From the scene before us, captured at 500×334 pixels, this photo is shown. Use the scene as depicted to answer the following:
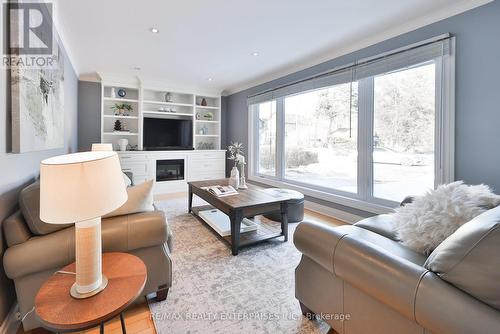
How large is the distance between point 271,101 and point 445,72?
290 cm

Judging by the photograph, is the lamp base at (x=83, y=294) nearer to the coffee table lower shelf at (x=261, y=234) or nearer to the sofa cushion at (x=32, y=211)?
the sofa cushion at (x=32, y=211)

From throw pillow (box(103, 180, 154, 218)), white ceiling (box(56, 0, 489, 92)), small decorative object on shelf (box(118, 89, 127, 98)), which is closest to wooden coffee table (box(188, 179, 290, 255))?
throw pillow (box(103, 180, 154, 218))

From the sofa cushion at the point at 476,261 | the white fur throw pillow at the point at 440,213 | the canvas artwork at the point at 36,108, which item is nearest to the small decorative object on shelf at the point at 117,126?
the canvas artwork at the point at 36,108

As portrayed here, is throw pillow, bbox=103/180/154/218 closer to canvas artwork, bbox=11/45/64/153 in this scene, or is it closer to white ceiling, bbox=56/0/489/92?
canvas artwork, bbox=11/45/64/153

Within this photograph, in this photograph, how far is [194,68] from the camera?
429cm

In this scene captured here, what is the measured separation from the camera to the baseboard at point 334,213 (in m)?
3.35

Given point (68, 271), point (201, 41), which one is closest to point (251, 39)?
point (201, 41)

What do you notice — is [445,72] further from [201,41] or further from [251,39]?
[201,41]

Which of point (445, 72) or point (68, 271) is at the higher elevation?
point (445, 72)

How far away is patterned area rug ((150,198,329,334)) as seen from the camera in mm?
1500

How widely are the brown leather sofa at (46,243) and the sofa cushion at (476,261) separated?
146 centimetres

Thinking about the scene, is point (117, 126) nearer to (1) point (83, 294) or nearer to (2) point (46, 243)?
(2) point (46, 243)

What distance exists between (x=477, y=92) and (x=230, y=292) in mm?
2739

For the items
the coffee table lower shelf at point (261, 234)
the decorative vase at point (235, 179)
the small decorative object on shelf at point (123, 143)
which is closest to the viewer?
the coffee table lower shelf at point (261, 234)
